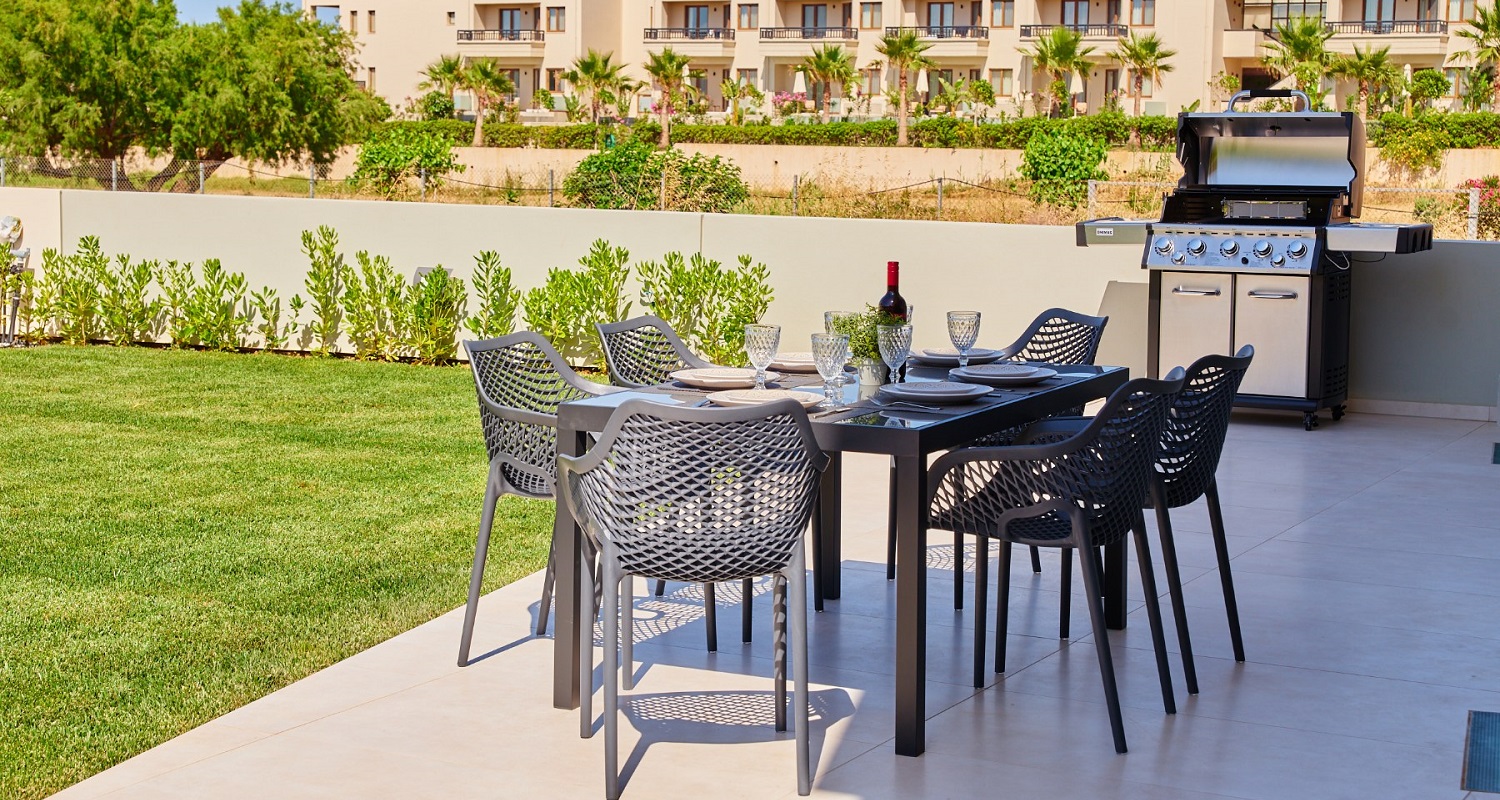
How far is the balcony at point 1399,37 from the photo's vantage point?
138 ft

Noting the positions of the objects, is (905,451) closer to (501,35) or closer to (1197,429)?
(1197,429)

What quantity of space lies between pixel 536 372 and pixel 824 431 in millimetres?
1331

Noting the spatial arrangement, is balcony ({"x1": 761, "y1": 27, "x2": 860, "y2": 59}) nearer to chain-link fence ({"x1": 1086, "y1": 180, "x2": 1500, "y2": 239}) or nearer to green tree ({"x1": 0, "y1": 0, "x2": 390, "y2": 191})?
green tree ({"x1": 0, "y1": 0, "x2": 390, "y2": 191})

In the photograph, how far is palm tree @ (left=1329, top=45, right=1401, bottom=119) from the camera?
37938 millimetres

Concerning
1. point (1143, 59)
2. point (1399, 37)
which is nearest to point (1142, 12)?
point (1143, 59)

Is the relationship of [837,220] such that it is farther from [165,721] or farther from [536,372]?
[165,721]

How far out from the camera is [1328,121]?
8.89 metres

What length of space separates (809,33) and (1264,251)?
41473mm

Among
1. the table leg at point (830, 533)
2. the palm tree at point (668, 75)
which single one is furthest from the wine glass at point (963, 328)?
the palm tree at point (668, 75)

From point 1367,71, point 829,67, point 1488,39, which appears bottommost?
point 1367,71

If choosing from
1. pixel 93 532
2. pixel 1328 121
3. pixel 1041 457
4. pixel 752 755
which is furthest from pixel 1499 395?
pixel 93 532

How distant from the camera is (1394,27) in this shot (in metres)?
42.4

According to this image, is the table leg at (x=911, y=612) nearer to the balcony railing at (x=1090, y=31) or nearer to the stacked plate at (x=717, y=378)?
the stacked plate at (x=717, y=378)

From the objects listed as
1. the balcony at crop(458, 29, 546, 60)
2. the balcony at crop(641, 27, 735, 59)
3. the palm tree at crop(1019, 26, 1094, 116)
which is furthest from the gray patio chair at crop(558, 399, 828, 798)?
the balcony at crop(458, 29, 546, 60)
